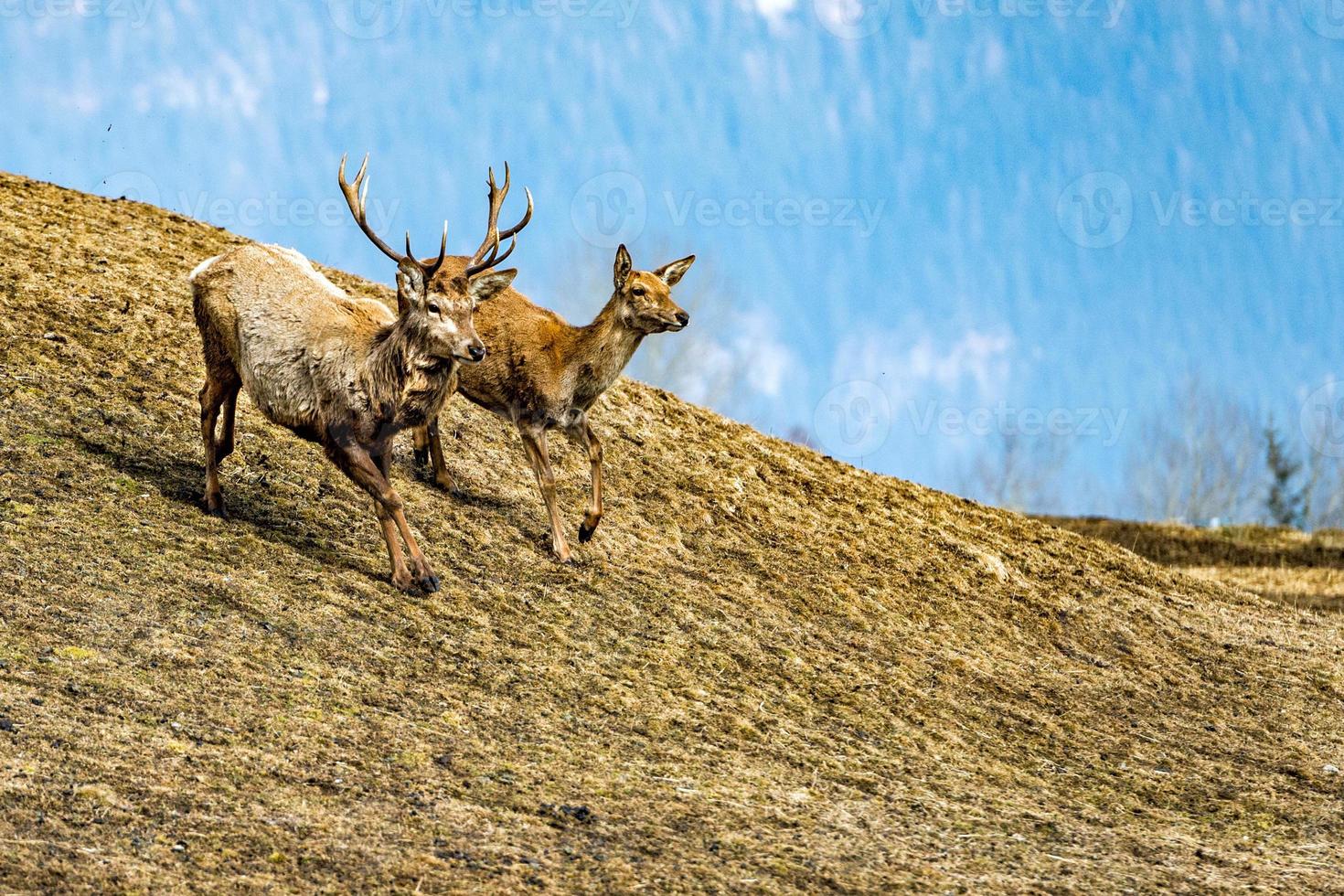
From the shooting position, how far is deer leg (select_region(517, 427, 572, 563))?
1057cm

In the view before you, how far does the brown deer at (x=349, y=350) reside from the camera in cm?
888

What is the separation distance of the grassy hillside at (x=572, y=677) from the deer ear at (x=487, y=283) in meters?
1.97

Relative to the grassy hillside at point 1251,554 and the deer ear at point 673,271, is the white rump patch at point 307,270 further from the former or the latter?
the grassy hillside at point 1251,554

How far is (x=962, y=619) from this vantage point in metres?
12.3

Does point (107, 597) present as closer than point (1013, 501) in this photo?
Yes

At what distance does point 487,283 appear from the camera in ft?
30.0

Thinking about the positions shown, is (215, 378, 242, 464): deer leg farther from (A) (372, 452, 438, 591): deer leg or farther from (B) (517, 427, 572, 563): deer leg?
(B) (517, 427, 572, 563): deer leg

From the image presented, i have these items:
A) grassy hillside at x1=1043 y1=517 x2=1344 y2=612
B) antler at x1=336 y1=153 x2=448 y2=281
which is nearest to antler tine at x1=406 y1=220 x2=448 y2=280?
antler at x1=336 y1=153 x2=448 y2=281

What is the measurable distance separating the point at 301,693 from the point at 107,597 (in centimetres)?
149

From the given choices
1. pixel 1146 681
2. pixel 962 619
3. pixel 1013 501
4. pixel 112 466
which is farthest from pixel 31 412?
pixel 1013 501

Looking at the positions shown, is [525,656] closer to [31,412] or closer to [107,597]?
[107,597]

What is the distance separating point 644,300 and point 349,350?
2.29 meters

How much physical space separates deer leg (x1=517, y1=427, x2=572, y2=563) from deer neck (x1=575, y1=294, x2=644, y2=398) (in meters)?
0.51

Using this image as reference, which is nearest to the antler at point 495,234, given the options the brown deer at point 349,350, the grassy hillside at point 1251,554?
the brown deer at point 349,350
